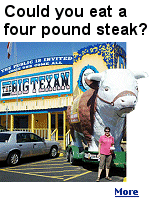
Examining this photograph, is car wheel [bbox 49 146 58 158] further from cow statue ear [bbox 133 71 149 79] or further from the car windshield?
cow statue ear [bbox 133 71 149 79]

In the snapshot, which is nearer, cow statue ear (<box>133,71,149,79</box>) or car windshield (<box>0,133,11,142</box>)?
cow statue ear (<box>133,71,149,79</box>)

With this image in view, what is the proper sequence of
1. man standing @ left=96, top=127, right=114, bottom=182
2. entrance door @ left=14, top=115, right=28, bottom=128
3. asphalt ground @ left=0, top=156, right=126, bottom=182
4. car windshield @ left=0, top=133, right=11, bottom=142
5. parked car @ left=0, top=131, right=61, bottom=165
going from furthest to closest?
entrance door @ left=14, top=115, right=28, bottom=128 < car windshield @ left=0, top=133, right=11, bottom=142 < parked car @ left=0, top=131, right=61, bottom=165 < asphalt ground @ left=0, top=156, right=126, bottom=182 < man standing @ left=96, top=127, right=114, bottom=182

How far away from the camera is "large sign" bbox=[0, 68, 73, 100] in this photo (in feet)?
53.4

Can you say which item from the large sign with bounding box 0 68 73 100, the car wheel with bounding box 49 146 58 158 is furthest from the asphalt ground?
the large sign with bounding box 0 68 73 100

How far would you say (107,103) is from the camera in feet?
21.5

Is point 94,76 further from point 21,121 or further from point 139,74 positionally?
point 21,121

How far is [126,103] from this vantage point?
19.4ft

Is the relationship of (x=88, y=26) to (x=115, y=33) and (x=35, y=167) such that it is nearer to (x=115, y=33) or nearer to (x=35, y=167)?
(x=115, y=33)

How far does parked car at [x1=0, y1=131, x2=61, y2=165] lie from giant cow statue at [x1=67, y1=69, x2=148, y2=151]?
236 centimetres

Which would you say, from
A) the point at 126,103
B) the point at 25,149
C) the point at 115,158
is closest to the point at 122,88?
the point at 126,103

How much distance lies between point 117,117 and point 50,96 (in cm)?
1083

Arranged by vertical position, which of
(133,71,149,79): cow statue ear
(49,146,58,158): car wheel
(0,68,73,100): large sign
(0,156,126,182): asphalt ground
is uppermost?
(0,68,73,100): large sign

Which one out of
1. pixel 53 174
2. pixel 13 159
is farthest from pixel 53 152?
pixel 53 174

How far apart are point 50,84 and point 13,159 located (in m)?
8.87
